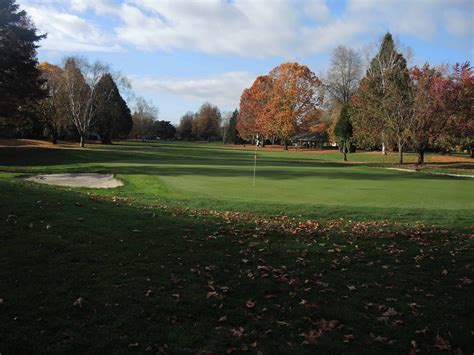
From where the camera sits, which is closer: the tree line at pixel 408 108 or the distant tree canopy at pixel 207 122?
the tree line at pixel 408 108

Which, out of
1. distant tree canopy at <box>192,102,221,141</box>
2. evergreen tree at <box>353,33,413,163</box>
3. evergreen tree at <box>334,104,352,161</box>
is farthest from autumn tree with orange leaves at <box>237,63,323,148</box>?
distant tree canopy at <box>192,102,221,141</box>

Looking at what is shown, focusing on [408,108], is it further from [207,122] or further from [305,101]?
[207,122]

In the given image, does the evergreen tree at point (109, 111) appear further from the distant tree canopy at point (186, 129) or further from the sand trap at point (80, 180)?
the distant tree canopy at point (186, 129)

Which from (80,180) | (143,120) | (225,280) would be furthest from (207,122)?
(225,280)

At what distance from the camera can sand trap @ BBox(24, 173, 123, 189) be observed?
22750 mm

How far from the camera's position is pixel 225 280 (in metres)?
7.18

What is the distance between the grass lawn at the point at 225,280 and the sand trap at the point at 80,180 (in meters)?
10.3

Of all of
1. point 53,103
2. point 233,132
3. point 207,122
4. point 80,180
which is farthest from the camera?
point 207,122

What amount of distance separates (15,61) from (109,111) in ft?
146

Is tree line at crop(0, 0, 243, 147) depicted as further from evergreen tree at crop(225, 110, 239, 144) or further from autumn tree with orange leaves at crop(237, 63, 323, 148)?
autumn tree with orange leaves at crop(237, 63, 323, 148)

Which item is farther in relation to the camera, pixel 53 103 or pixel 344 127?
pixel 53 103

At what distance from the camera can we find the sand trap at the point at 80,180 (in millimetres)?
22750

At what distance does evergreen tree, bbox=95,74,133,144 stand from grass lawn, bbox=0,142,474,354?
6304 centimetres

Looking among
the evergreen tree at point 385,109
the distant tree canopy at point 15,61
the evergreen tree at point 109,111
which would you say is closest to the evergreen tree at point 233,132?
the evergreen tree at point 109,111
